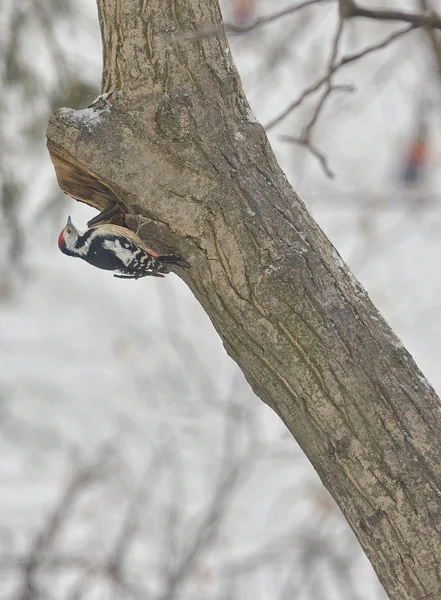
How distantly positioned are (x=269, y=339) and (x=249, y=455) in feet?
11.1

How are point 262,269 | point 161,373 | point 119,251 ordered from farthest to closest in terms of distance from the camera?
point 161,373
point 119,251
point 262,269

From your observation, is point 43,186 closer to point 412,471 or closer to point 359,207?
point 359,207

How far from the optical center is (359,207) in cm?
582

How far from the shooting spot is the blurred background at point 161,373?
12.0 ft

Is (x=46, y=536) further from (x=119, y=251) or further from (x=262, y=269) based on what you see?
(x=262, y=269)

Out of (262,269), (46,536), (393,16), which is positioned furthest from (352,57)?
(46,536)

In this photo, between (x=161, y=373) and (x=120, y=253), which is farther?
(x=161, y=373)

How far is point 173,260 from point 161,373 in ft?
12.0

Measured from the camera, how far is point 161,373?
512 centimetres

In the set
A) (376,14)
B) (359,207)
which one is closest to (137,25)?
(376,14)

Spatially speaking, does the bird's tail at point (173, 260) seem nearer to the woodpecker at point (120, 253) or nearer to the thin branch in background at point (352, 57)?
the woodpecker at point (120, 253)

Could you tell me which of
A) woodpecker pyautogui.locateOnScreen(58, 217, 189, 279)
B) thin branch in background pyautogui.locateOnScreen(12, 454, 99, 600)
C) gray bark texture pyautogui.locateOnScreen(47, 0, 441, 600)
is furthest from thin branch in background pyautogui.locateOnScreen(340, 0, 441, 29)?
thin branch in background pyautogui.locateOnScreen(12, 454, 99, 600)

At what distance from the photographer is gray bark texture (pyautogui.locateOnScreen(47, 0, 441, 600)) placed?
1.42 m

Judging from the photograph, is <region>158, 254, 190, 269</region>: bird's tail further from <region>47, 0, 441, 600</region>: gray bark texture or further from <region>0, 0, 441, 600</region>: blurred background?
<region>0, 0, 441, 600</region>: blurred background
